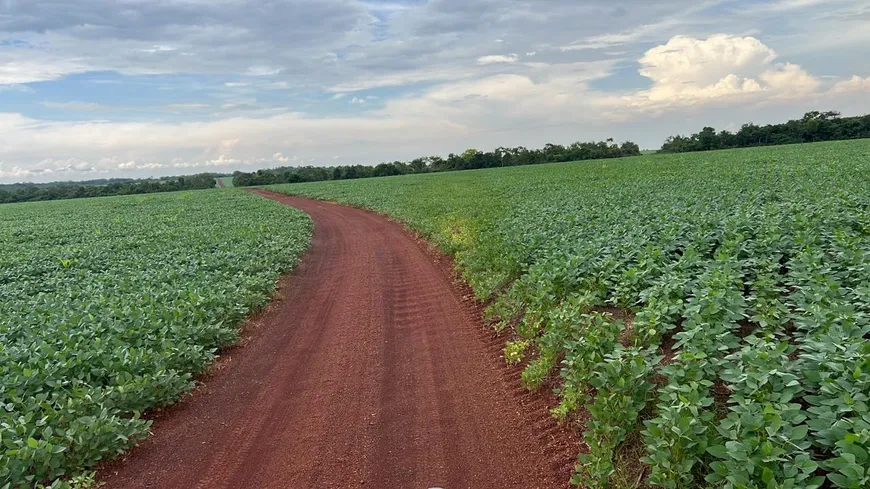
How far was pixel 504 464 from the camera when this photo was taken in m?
4.55

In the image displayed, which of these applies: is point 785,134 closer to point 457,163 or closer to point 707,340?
point 457,163

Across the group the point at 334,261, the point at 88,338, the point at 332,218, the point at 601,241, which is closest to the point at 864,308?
the point at 601,241

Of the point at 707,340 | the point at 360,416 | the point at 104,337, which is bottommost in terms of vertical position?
the point at 360,416

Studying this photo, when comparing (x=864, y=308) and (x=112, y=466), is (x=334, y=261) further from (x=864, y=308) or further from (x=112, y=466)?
(x=864, y=308)

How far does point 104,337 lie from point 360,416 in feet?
14.0

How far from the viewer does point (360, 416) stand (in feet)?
18.1

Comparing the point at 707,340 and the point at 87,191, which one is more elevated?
the point at 87,191

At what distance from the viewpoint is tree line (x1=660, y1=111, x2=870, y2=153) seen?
74062 millimetres

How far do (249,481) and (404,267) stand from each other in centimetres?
888

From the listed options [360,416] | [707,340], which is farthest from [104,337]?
[707,340]

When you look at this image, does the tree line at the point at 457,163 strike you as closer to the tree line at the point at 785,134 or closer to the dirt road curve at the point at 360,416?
the tree line at the point at 785,134

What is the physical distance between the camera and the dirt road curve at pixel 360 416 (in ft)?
14.9

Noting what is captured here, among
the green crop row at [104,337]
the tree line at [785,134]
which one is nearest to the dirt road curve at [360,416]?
the green crop row at [104,337]

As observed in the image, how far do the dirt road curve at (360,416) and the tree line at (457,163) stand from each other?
92683mm
